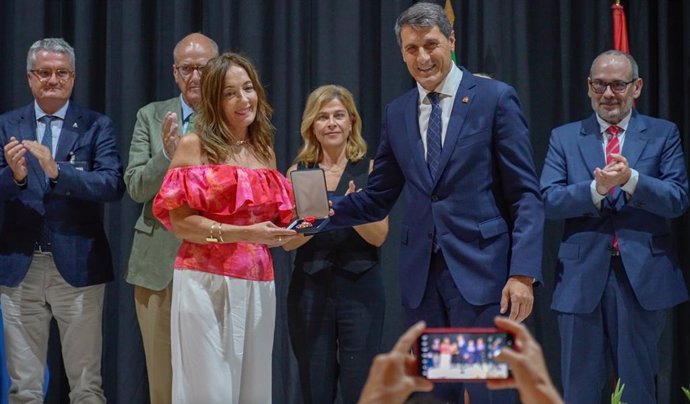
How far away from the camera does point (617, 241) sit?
434cm

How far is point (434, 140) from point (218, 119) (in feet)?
2.79

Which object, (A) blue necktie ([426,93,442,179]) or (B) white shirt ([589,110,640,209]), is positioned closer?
(A) blue necktie ([426,93,442,179])

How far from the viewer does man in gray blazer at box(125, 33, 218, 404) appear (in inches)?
174

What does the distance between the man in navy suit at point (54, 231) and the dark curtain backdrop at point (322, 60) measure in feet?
2.33

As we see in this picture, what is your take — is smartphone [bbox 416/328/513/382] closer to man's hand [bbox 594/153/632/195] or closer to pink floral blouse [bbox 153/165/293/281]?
pink floral blouse [bbox 153/165/293/281]

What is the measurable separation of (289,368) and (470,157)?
2.55m

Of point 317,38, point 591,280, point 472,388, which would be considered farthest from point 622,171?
point 317,38

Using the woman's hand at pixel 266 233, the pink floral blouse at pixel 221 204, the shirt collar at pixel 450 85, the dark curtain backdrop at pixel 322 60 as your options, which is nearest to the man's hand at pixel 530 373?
the shirt collar at pixel 450 85

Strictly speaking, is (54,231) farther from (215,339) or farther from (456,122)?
(456,122)

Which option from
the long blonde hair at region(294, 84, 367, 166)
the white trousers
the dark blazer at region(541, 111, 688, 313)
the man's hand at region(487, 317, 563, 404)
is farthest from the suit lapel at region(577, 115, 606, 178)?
the man's hand at region(487, 317, 563, 404)

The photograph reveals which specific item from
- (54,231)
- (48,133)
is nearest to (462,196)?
(54,231)

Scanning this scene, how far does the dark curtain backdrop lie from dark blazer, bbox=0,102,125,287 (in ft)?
2.36

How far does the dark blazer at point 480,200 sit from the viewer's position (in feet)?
10.2

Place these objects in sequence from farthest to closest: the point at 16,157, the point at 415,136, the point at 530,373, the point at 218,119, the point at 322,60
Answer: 1. the point at 322,60
2. the point at 16,157
3. the point at 218,119
4. the point at 415,136
5. the point at 530,373
